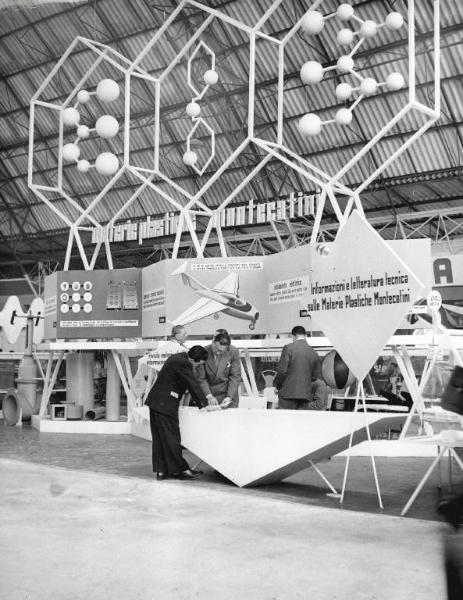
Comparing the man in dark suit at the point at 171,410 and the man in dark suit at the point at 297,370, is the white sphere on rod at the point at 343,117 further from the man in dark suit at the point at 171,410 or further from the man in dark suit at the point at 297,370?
the man in dark suit at the point at 171,410

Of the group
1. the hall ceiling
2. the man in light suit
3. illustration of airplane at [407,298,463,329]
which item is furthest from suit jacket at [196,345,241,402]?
the hall ceiling

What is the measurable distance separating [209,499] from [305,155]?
63.4 ft

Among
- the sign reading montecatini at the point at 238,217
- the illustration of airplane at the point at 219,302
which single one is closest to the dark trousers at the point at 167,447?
the illustration of airplane at the point at 219,302

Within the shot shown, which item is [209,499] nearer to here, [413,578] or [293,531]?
[293,531]

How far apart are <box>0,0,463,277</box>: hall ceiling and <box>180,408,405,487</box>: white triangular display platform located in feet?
48.7

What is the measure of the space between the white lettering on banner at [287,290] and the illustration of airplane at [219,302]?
0.40m

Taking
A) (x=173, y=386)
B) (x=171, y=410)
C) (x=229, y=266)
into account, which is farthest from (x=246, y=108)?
(x=171, y=410)

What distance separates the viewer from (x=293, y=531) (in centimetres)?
486

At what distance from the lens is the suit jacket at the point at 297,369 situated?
8.21 m

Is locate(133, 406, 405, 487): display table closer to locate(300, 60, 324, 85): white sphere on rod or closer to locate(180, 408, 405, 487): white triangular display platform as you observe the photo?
locate(180, 408, 405, 487): white triangular display platform

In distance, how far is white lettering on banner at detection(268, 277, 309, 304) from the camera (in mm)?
10586

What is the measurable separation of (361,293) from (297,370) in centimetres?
232

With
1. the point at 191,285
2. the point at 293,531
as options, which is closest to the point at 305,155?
the point at 191,285

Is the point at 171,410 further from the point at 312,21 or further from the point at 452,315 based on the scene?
the point at 452,315
